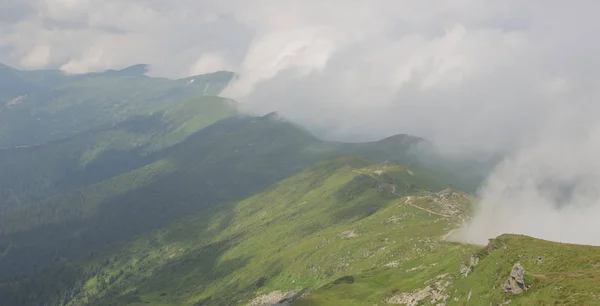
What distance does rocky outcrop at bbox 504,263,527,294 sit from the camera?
121 metres

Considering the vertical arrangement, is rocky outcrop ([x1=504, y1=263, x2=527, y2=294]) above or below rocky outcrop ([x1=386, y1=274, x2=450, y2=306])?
above

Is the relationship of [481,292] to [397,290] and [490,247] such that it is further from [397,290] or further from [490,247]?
[397,290]

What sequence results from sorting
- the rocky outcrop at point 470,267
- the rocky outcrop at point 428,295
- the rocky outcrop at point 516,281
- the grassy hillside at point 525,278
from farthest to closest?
the rocky outcrop at point 428,295 < the rocky outcrop at point 470,267 < the rocky outcrop at point 516,281 < the grassy hillside at point 525,278

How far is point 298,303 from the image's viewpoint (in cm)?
19888

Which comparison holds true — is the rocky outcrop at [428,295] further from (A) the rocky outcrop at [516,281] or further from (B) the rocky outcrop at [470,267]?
(A) the rocky outcrop at [516,281]

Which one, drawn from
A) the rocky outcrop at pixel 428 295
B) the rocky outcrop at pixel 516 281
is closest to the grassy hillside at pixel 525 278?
the rocky outcrop at pixel 428 295

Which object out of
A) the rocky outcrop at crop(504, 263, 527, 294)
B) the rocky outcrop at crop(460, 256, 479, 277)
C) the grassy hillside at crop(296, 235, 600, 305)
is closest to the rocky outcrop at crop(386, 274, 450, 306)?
the grassy hillside at crop(296, 235, 600, 305)

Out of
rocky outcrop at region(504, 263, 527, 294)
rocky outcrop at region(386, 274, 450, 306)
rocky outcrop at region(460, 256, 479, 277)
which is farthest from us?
rocky outcrop at region(386, 274, 450, 306)

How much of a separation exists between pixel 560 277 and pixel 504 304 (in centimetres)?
1550

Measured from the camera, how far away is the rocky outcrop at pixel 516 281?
120562 mm

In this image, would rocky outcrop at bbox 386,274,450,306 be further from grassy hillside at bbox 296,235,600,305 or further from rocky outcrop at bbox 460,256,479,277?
rocky outcrop at bbox 460,256,479,277

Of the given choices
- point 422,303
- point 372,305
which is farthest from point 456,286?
point 372,305

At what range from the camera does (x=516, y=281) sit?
122 m

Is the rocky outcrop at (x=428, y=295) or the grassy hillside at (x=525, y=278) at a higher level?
the grassy hillside at (x=525, y=278)
